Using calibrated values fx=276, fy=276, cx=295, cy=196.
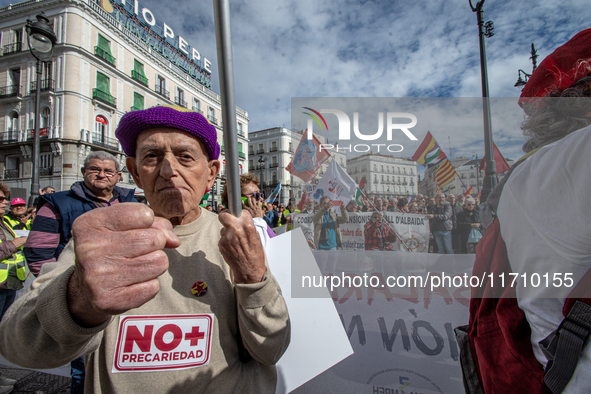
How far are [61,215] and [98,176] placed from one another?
0.47 metres

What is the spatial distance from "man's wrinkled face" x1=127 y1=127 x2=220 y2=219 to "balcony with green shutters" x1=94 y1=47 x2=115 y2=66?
1012 inches

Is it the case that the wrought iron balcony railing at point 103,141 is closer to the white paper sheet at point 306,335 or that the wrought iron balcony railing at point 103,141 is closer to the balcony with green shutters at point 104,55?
the balcony with green shutters at point 104,55

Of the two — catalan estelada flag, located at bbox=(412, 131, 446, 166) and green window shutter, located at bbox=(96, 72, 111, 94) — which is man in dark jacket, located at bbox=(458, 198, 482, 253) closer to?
catalan estelada flag, located at bbox=(412, 131, 446, 166)

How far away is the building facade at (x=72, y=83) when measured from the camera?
19141mm

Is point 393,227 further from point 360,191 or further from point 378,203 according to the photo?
point 360,191

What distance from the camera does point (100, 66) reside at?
20656mm

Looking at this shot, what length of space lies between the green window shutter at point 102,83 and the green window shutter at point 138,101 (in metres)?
2.12

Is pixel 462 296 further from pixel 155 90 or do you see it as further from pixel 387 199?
pixel 155 90

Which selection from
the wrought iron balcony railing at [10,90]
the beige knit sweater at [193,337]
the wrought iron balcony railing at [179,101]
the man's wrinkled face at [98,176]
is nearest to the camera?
the beige knit sweater at [193,337]

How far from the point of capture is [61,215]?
2.38 metres

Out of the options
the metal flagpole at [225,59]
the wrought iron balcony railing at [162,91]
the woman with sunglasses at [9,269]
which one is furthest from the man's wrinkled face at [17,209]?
the wrought iron balcony railing at [162,91]

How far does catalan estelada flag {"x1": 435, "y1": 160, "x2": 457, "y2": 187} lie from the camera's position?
68.5 inches

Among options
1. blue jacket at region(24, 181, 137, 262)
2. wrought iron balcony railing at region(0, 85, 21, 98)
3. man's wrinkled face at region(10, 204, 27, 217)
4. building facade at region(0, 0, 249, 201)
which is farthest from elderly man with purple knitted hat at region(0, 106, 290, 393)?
wrought iron balcony railing at region(0, 85, 21, 98)

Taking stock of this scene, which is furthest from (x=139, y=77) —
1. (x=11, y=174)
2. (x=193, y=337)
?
(x=193, y=337)
